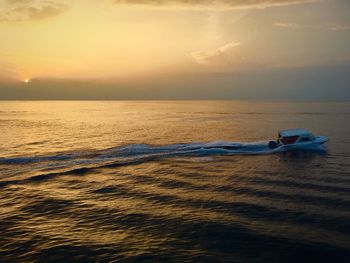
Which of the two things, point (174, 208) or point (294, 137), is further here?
point (294, 137)

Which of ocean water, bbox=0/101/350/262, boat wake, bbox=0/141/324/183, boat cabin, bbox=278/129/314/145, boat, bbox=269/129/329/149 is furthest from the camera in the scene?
boat cabin, bbox=278/129/314/145

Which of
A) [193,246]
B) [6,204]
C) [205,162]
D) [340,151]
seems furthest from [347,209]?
[340,151]

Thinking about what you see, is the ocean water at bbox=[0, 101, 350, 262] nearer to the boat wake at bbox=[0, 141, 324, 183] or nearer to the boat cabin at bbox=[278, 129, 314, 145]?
the boat wake at bbox=[0, 141, 324, 183]

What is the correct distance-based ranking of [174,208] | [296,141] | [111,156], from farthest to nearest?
[296,141], [111,156], [174,208]

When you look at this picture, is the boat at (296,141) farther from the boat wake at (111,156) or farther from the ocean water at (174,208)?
the ocean water at (174,208)

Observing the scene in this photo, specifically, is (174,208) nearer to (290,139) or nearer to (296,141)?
(290,139)

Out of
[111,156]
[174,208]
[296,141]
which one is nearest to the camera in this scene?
[174,208]

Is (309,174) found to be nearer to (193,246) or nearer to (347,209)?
(347,209)

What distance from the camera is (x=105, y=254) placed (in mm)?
17938

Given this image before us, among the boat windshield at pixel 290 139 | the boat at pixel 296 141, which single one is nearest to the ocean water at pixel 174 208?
the boat at pixel 296 141

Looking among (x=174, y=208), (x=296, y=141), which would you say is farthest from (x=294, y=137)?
(x=174, y=208)

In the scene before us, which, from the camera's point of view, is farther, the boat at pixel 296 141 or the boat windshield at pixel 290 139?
the boat windshield at pixel 290 139

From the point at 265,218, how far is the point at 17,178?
25.1 m

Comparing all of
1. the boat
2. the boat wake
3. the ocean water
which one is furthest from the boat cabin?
the ocean water
